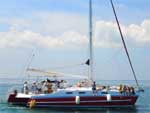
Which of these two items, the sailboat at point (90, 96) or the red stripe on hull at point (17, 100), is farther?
the red stripe on hull at point (17, 100)

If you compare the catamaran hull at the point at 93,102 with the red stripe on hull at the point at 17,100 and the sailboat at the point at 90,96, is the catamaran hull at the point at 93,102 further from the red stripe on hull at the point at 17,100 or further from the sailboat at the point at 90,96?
the red stripe on hull at the point at 17,100

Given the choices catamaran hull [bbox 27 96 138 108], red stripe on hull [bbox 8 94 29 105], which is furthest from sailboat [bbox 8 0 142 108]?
red stripe on hull [bbox 8 94 29 105]

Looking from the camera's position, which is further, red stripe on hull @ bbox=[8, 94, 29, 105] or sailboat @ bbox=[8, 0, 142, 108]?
red stripe on hull @ bbox=[8, 94, 29, 105]

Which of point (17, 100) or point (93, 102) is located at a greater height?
point (17, 100)

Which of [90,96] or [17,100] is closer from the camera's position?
[90,96]

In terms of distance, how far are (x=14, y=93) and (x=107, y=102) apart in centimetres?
1244

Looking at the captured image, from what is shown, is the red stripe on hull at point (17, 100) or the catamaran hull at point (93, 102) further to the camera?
the red stripe on hull at point (17, 100)

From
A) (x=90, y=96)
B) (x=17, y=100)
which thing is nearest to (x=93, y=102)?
(x=90, y=96)

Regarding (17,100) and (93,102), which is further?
(17,100)

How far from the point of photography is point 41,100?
66500mm

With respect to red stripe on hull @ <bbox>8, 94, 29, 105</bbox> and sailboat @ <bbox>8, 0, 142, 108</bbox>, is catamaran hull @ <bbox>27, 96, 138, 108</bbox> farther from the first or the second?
red stripe on hull @ <bbox>8, 94, 29, 105</bbox>

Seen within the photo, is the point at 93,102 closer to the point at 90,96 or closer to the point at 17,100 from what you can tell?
the point at 90,96

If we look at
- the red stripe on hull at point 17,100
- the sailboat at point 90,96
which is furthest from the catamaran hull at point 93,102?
the red stripe on hull at point 17,100

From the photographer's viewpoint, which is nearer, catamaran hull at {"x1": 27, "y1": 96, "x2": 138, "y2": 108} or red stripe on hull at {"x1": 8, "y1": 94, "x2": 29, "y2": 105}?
catamaran hull at {"x1": 27, "y1": 96, "x2": 138, "y2": 108}
